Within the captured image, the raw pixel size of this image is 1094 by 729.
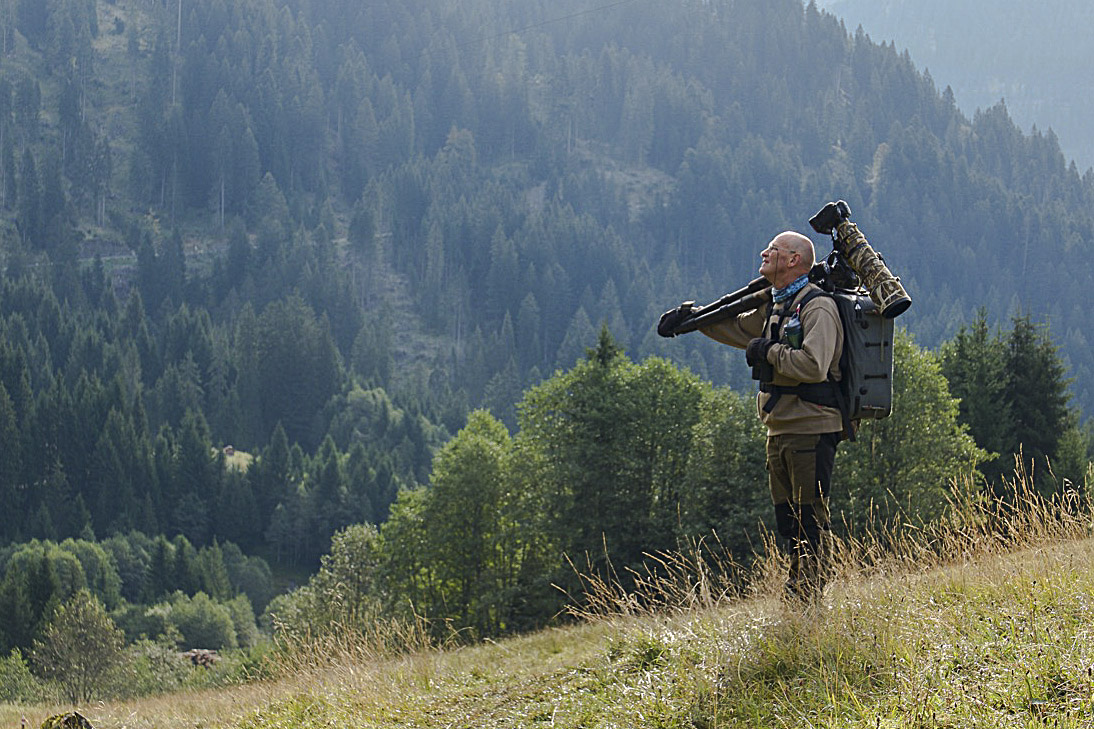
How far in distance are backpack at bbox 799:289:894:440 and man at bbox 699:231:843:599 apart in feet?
0.20

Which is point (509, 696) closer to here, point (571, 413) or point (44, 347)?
point (571, 413)

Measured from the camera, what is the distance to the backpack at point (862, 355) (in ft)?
23.4

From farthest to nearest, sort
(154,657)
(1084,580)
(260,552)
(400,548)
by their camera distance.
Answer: (260,552)
(154,657)
(400,548)
(1084,580)

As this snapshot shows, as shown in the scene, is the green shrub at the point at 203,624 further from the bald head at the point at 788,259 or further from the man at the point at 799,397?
the bald head at the point at 788,259

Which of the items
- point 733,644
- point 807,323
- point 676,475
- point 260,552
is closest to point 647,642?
point 733,644

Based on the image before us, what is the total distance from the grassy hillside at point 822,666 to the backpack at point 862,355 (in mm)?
1038

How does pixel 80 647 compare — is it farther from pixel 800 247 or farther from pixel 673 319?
pixel 800 247

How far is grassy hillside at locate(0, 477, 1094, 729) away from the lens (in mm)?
5664

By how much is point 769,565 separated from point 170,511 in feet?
376

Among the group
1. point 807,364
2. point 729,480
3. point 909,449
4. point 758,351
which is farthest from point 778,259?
point 729,480

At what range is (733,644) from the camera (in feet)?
22.8

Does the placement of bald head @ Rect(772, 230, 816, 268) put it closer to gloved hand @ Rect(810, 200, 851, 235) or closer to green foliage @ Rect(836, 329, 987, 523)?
gloved hand @ Rect(810, 200, 851, 235)

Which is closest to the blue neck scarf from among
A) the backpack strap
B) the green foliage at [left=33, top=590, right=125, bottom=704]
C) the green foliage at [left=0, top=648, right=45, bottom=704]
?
the backpack strap

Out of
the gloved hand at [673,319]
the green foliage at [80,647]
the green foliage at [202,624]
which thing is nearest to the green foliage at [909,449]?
the gloved hand at [673,319]
